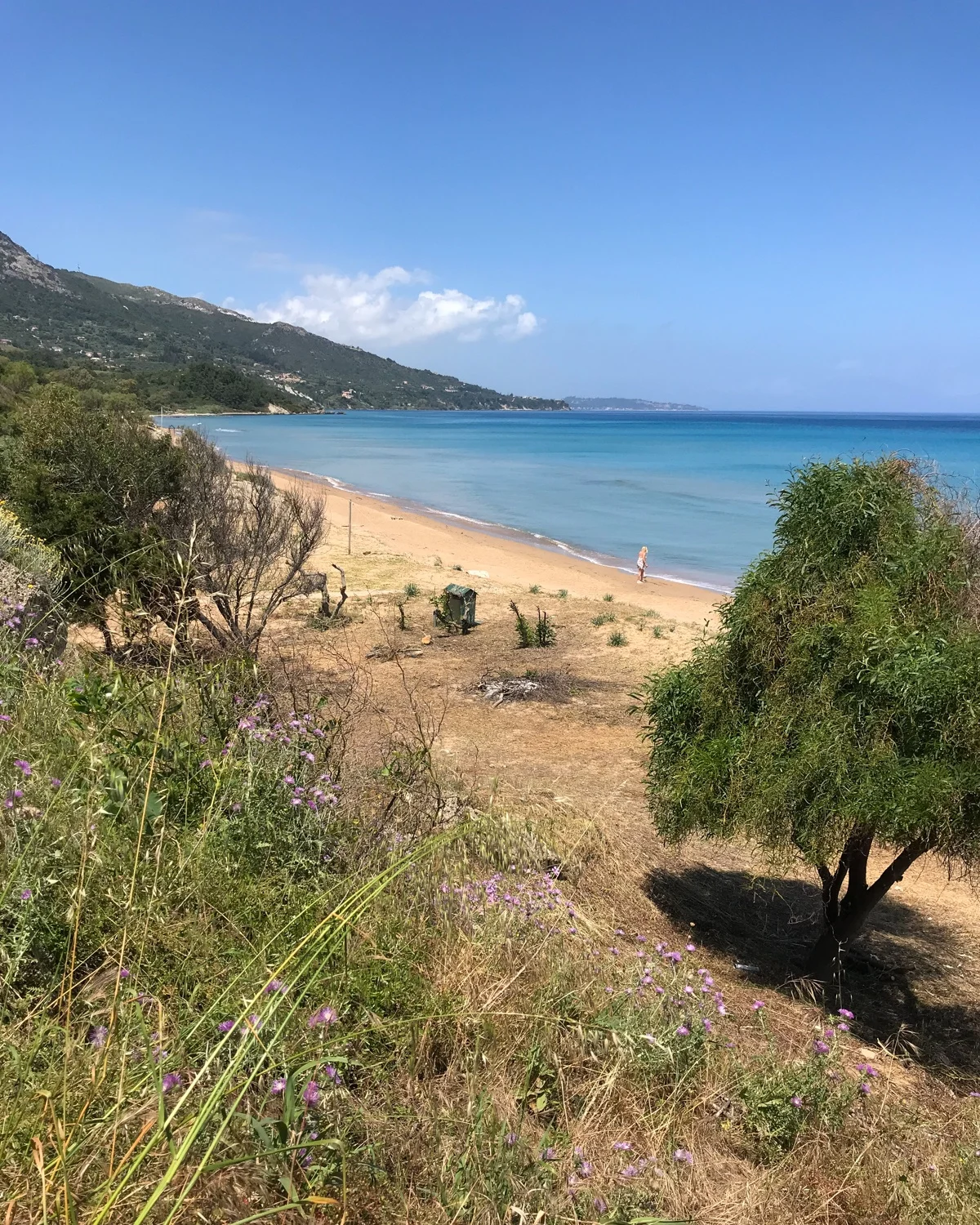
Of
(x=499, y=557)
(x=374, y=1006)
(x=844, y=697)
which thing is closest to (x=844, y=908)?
(x=844, y=697)

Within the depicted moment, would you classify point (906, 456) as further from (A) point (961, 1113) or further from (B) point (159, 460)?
(B) point (159, 460)

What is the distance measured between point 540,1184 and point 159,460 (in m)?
11.2

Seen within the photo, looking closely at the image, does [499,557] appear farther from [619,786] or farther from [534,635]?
[619,786]

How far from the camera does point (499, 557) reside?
1075 inches

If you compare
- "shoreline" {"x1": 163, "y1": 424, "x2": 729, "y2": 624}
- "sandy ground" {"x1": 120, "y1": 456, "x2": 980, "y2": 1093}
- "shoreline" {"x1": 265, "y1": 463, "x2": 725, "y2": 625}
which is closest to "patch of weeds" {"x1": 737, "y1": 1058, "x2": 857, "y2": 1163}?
"sandy ground" {"x1": 120, "y1": 456, "x2": 980, "y2": 1093}

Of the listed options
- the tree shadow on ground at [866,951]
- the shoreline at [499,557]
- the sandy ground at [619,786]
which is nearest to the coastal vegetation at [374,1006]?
the tree shadow on ground at [866,951]

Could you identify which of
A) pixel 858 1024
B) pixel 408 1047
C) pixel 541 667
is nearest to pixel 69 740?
pixel 408 1047

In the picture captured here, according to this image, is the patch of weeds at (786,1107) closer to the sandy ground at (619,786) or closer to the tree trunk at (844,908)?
the sandy ground at (619,786)

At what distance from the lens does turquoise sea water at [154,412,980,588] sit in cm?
3288

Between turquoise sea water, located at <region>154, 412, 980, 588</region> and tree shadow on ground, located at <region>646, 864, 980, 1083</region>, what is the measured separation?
3663mm

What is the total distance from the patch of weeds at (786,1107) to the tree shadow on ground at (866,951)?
227 cm

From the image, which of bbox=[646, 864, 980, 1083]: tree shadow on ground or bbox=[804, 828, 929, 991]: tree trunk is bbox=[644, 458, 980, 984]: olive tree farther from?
bbox=[646, 864, 980, 1083]: tree shadow on ground

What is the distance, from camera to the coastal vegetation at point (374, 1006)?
1.81 metres

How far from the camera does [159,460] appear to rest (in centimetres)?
1138
